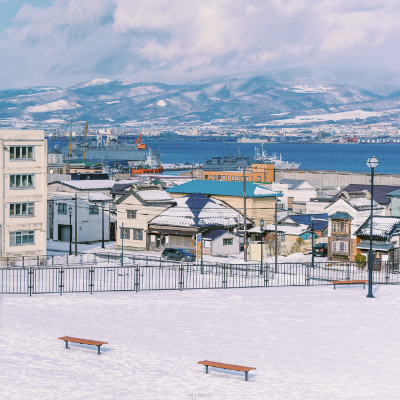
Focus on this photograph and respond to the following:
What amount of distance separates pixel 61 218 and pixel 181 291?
38.7 metres

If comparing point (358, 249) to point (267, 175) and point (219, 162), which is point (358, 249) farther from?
point (219, 162)

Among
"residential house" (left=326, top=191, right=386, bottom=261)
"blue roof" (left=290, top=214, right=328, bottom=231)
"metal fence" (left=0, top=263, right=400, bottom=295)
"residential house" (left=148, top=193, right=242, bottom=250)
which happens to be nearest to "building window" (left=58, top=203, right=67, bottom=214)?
"residential house" (left=148, top=193, right=242, bottom=250)

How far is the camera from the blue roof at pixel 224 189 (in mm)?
65938

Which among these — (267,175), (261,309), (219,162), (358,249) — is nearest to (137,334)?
(261,309)

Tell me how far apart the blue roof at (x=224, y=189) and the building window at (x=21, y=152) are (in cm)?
2504

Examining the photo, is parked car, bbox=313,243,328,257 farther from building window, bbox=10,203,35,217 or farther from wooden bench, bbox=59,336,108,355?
wooden bench, bbox=59,336,108,355

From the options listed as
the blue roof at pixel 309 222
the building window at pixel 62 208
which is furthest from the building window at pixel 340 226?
the building window at pixel 62 208

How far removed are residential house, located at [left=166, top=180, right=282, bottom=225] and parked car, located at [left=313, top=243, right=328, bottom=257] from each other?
9.30m

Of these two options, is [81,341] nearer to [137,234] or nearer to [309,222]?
[137,234]

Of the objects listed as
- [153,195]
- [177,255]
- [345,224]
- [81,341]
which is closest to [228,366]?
[81,341]

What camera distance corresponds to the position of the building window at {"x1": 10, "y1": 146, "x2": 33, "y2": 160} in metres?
46.3

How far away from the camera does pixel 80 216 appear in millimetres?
63656

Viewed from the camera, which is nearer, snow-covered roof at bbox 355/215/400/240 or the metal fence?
the metal fence

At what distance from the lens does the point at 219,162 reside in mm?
195125
